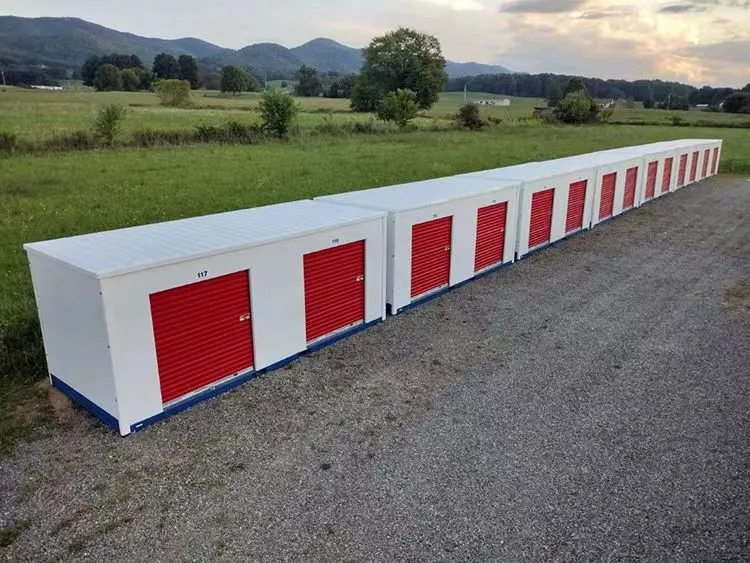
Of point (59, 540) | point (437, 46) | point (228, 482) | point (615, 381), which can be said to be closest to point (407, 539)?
point (228, 482)

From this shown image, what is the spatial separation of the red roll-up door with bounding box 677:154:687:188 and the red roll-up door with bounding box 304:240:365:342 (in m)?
17.4

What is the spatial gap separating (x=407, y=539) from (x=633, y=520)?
168 centimetres

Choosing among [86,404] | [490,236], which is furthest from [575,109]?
[86,404]

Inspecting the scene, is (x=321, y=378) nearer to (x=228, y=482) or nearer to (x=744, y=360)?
(x=228, y=482)

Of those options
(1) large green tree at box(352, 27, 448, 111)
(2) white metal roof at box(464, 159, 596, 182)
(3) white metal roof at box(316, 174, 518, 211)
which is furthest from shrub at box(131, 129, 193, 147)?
(1) large green tree at box(352, 27, 448, 111)

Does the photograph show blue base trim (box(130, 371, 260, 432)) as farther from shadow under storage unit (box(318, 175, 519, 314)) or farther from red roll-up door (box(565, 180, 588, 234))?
red roll-up door (box(565, 180, 588, 234))

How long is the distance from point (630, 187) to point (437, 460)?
45.1 feet

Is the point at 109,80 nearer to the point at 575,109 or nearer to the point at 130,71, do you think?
the point at 130,71

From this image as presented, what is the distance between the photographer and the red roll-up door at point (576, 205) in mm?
12797

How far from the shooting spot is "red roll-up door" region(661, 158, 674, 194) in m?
18.9

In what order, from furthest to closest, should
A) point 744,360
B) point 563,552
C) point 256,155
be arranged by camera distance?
point 256,155 → point 744,360 → point 563,552

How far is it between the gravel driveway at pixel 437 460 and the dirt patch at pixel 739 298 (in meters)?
0.80

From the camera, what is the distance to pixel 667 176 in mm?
19375

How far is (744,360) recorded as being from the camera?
22.9ft
